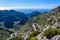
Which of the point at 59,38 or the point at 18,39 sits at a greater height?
the point at 59,38

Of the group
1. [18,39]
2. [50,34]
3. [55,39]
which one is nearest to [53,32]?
[50,34]

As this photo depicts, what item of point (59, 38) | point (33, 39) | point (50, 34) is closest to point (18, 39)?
point (33, 39)

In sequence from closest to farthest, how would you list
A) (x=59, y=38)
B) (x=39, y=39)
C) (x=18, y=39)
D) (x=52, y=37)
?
(x=59, y=38) < (x=52, y=37) < (x=39, y=39) < (x=18, y=39)

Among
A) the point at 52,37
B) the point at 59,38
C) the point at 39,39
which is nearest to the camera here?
the point at 59,38

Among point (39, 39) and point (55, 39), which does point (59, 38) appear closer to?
point (55, 39)

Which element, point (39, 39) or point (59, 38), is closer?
point (59, 38)

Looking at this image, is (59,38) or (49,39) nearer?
(59,38)

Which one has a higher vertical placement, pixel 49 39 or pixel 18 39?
pixel 49 39

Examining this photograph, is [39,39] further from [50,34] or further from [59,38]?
[59,38]

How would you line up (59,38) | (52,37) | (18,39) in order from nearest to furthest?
(59,38) < (52,37) < (18,39)
